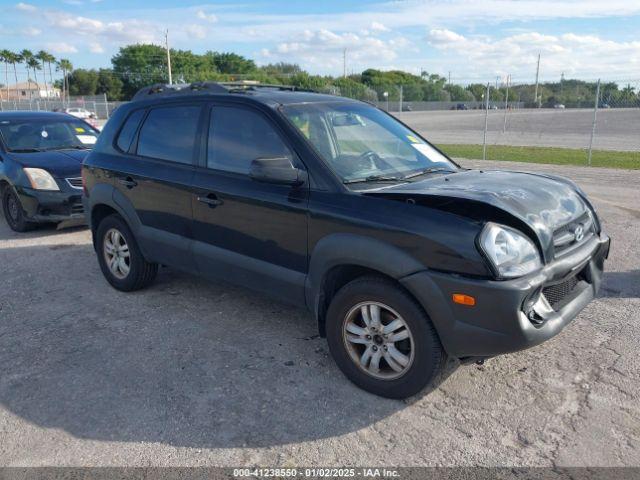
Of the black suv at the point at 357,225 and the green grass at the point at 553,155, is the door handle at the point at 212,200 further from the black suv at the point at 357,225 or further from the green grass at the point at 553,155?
the green grass at the point at 553,155

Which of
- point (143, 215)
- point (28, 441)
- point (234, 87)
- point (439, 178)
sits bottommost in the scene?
point (28, 441)

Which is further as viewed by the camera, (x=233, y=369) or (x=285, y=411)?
(x=233, y=369)

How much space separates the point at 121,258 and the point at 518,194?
12.2 feet

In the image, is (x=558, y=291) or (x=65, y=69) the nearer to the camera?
(x=558, y=291)

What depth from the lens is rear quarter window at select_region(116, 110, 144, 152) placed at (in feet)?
16.8

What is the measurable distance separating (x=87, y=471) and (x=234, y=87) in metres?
3.14

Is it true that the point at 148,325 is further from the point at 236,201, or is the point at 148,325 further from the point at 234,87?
the point at 234,87

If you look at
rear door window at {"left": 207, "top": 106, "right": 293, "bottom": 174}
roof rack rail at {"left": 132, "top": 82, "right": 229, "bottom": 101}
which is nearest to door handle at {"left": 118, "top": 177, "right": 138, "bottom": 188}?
roof rack rail at {"left": 132, "top": 82, "right": 229, "bottom": 101}

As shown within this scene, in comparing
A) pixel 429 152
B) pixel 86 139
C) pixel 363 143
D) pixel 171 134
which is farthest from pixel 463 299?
pixel 86 139

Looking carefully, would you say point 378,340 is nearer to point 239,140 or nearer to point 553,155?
point 239,140

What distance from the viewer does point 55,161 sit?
7.89 m

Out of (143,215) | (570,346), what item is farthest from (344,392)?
(143,215)

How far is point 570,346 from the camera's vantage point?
4.07m

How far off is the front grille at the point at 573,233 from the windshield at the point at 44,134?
24.7 feet
